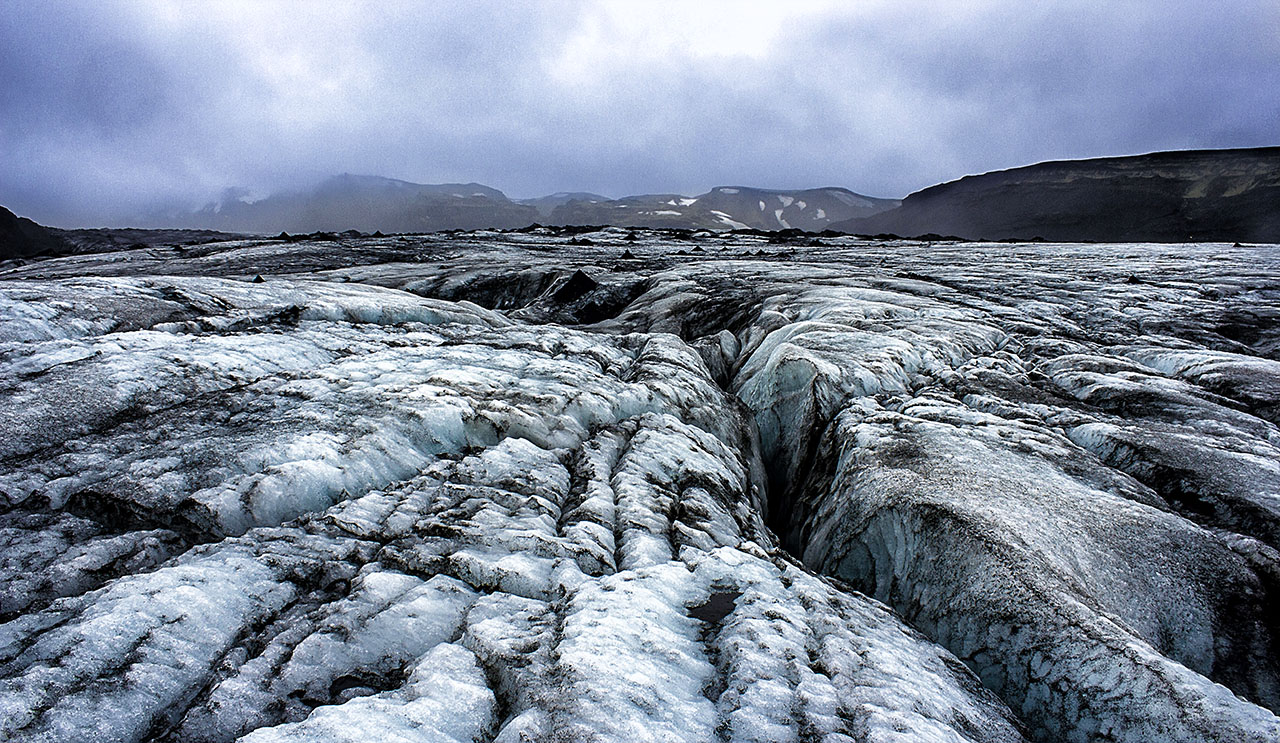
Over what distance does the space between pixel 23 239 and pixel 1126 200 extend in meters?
132

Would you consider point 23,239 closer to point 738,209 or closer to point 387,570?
point 387,570

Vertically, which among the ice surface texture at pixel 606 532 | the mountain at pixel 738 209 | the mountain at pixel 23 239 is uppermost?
the mountain at pixel 738 209

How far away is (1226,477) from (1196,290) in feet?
49.0

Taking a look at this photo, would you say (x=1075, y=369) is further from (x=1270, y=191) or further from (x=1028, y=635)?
(x=1270, y=191)

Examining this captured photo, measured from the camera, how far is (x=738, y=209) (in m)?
156

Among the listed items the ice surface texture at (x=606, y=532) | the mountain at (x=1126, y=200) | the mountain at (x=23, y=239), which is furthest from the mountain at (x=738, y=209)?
the ice surface texture at (x=606, y=532)

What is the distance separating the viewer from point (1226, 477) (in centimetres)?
625

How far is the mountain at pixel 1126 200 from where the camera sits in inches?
2352

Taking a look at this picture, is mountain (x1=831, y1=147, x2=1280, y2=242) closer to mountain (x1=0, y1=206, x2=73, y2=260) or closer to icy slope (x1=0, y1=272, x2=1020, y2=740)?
icy slope (x1=0, y1=272, x2=1020, y2=740)

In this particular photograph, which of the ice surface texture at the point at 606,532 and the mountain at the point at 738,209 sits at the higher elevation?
the mountain at the point at 738,209

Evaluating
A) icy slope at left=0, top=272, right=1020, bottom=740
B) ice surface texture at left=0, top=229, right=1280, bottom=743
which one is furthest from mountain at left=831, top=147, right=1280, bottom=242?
icy slope at left=0, top=272, right=1020, bottom=740

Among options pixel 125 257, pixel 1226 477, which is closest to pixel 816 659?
pixel 1226 477

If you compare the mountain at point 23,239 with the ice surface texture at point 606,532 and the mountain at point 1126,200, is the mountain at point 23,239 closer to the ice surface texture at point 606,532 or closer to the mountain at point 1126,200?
the ice surface texture at point 606,532

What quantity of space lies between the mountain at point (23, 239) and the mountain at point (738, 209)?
308ft
